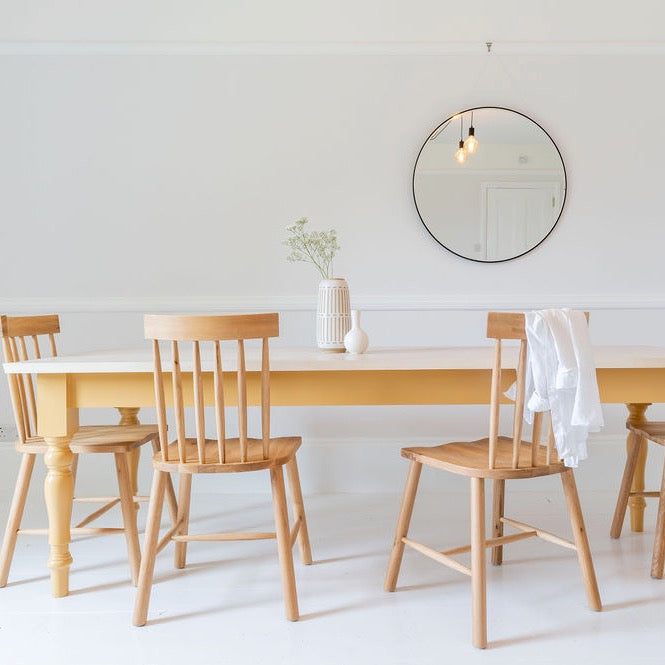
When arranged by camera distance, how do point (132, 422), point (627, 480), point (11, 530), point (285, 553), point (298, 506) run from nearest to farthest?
point (285, 553) < point (11, 530) < point (298, 506) < point (627, 480) < point (132, 422)

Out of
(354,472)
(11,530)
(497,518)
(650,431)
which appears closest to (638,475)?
(650,431)

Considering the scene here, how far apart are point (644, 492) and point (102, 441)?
1.88 meters

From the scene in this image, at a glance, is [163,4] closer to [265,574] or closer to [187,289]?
[187,289]

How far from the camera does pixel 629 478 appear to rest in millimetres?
2549

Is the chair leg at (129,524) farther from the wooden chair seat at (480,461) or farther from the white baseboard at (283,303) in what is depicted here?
the white baseboard at (283,303)

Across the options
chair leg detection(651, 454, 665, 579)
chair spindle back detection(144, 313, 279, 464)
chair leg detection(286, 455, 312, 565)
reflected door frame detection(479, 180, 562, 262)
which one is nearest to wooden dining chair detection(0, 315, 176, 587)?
chair spindle back detection(144, 313, 279, 464)

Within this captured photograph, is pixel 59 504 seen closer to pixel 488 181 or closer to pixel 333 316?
pixel 333 316

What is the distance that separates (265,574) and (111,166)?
205 centimetres

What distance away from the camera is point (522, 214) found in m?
3.35

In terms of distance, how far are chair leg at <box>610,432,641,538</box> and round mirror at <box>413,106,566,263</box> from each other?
1.13 metres

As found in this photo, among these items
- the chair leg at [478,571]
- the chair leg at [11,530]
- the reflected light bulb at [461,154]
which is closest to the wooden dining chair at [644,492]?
the chair leg at [478,571]

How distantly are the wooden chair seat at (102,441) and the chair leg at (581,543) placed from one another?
4.28 feet

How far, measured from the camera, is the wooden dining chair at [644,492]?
87.8 inches

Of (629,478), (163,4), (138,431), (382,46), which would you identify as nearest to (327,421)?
(138,431)
